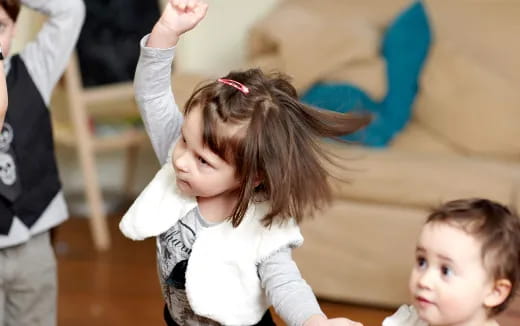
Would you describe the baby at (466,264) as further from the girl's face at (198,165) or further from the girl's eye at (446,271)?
the girl's face at (198,165)

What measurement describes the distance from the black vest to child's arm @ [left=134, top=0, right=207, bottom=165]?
1.32 ft

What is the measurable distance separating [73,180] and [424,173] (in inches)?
73.9

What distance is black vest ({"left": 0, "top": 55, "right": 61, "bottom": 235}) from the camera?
5.90 feet

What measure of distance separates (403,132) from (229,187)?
174 cm

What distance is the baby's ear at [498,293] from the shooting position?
1.21 metres

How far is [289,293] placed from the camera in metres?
1.38

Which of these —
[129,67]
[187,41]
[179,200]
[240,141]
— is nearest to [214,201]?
[179,200]

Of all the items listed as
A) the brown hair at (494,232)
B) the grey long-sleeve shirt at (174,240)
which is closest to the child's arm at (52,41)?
the grey long-sleeve shirt at (174,240)

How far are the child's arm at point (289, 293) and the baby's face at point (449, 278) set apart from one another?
129mm

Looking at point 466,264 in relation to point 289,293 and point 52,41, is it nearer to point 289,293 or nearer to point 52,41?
point 289,293

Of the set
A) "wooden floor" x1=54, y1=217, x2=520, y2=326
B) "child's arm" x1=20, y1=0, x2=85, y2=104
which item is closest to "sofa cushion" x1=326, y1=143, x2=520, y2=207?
"wooden floor" x1=54, y1=217, x2=520, y2=326

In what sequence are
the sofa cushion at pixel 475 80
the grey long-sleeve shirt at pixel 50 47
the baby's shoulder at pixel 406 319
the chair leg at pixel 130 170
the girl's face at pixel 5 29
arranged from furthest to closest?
1. the chair leg at pixel 130 170
2. the sofa cushion at pixel 475 80
3. the grey long-sleeve shirt at pixel 50 47
4. the girl's face at pixel 5 29
5. the baby's shoulder at pixel 406 319

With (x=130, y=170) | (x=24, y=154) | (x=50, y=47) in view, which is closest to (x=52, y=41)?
(x=50, y=47)

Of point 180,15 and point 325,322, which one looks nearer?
point 325,322
